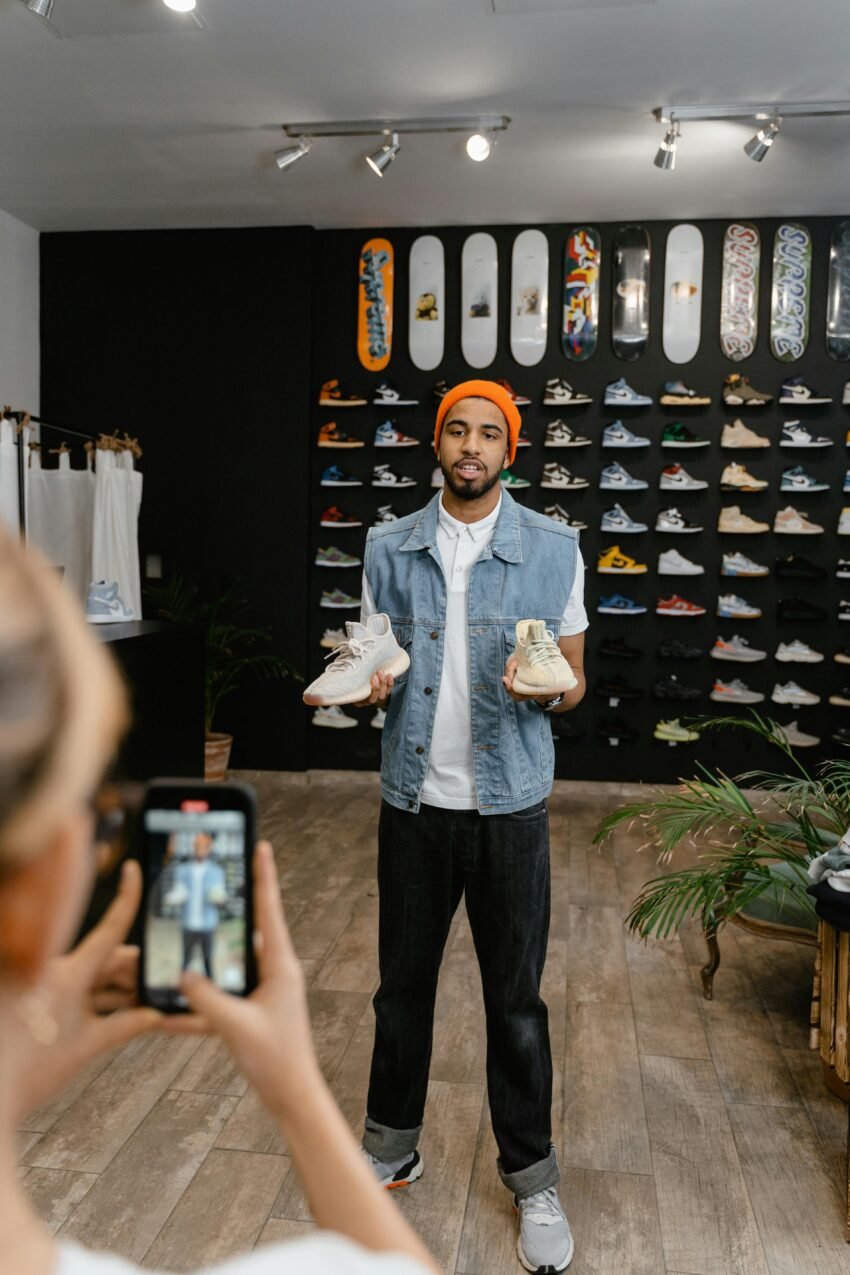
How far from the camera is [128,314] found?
19.6 ft

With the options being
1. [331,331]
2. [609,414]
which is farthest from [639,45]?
[331,331]

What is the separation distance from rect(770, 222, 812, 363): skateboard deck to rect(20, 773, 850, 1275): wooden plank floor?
345cm

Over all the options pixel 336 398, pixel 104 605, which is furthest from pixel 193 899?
pixel 336 398

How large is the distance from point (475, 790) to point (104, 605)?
2422mm

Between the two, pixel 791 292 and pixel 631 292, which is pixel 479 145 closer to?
pixel 631 292

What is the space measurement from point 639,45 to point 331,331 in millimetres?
2736

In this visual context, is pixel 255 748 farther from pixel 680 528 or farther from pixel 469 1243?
pixel 469 1243

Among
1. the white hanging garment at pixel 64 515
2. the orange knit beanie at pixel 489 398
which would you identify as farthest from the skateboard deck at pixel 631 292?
the orange knit beanie at pixel 489 398

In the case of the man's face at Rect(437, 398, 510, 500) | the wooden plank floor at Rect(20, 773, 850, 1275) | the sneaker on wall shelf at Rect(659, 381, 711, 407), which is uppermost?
the sneaker on wall shelf at Rect(659, 381, 711, 407)

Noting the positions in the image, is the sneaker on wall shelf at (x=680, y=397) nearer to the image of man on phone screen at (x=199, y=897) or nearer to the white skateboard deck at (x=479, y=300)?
the white skateboard deck at (x=479, y=300)

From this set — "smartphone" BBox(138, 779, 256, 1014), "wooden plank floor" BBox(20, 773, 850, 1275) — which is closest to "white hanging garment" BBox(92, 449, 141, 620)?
"wooden plank floor" BBox(20, 773, 850, 1275)

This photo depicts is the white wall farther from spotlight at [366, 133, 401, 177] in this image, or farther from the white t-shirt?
the white t-shirt

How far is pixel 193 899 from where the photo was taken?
0.64 meters

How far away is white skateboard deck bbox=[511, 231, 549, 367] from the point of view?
5.66 metres
